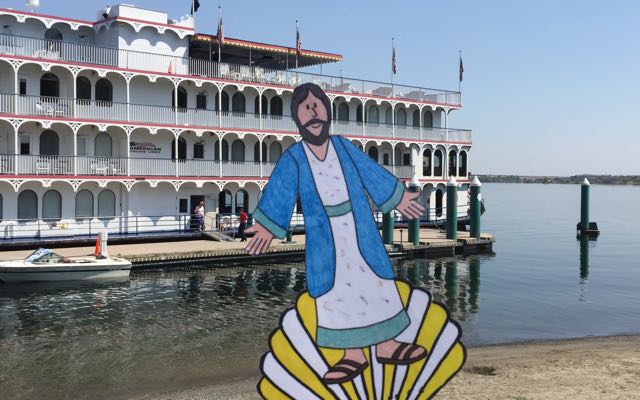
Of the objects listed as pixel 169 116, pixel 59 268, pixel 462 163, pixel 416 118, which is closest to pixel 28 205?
pixel 59 268

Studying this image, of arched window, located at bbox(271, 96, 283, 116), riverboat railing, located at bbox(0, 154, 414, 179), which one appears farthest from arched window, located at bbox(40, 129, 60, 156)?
arched window, located at bbox(271, 96, 283, 116)

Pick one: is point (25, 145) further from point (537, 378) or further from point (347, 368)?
point (347, 368)

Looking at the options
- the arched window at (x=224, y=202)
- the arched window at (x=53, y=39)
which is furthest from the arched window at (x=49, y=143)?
the arched window at (x=224, y=202)

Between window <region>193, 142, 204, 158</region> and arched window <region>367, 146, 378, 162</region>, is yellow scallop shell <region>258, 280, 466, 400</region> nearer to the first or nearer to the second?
window <region>193, 142, 204, 158</region>

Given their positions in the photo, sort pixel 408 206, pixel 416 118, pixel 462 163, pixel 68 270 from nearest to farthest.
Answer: pixel 408 206 < pixel 68 270 < pixel 416 118 < pixel 462 163

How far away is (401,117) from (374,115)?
8.54 ft

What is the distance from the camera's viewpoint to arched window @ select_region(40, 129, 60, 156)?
33.1 meters

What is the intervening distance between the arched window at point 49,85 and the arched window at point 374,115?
760 inches

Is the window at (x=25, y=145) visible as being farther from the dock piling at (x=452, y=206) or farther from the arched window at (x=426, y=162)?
the arched window at (x=426, y=162)

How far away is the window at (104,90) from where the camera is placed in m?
34.6

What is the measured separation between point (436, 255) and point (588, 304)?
10912mm

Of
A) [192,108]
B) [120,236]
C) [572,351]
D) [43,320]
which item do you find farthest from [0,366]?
[192,108]

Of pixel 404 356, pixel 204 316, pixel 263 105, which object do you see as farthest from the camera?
pixel 263 105

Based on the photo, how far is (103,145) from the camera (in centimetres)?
3500
